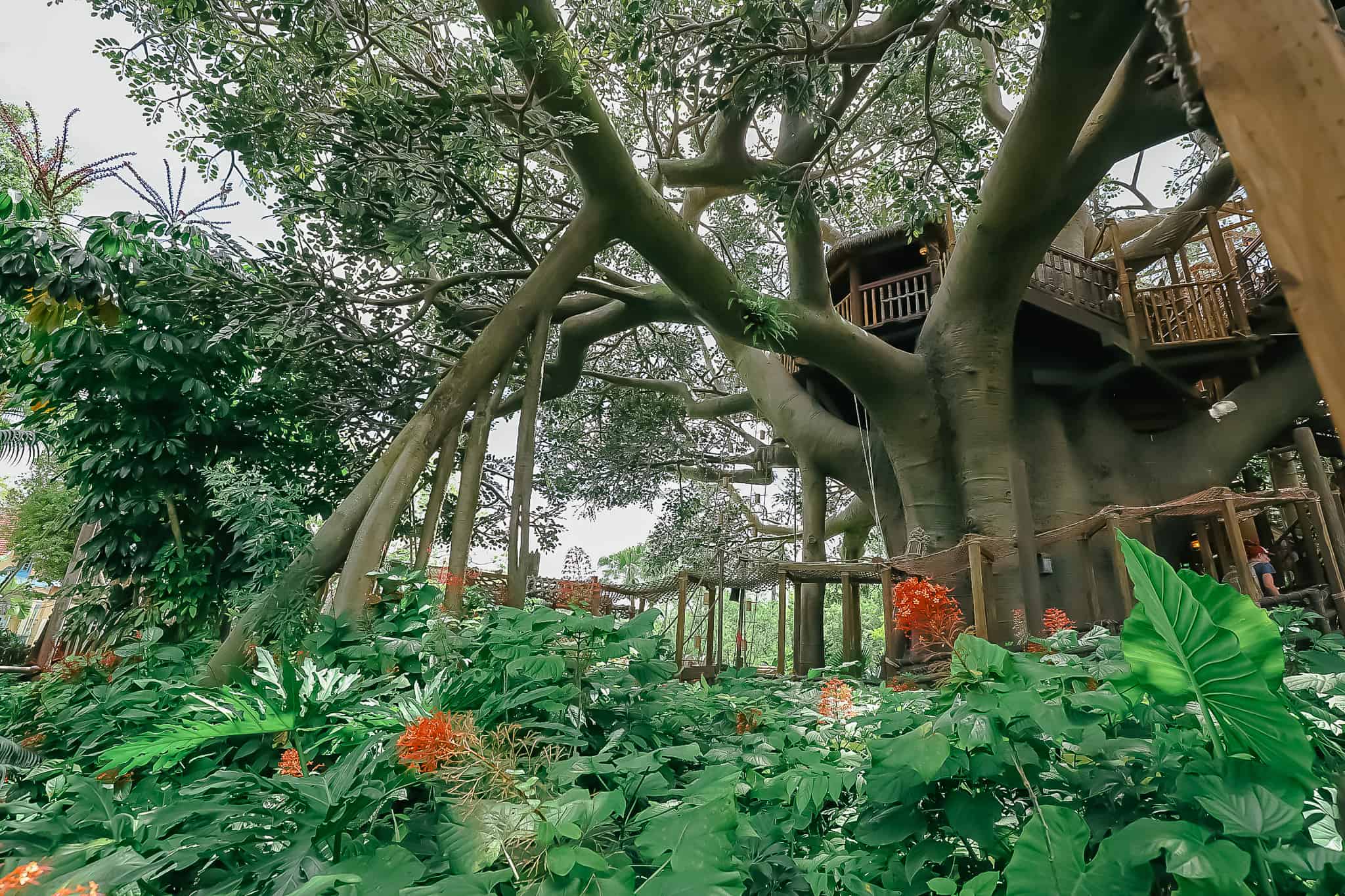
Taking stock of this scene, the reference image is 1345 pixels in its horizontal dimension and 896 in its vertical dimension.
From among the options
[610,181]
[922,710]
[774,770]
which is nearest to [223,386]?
[610,181]

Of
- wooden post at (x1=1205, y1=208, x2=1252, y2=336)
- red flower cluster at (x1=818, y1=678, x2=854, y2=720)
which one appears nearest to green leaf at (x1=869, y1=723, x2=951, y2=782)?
red flower cluster at (x1=818, y1=678, x2=854, y2=720)

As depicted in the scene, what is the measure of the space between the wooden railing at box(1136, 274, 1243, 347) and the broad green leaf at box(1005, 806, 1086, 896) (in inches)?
275

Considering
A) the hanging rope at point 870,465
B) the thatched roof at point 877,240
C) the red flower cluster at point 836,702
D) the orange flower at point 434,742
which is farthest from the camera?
the thatched roof at point 877,240

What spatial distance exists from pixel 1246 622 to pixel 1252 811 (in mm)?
267

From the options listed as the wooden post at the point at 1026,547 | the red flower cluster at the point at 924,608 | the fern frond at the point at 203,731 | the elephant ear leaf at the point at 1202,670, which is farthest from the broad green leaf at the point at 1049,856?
the wooden post at the point at 1026,547

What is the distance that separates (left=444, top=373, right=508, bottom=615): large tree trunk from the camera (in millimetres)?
4668

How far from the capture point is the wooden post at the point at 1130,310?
6512 millimetres

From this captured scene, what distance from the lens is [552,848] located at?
3.75 feet

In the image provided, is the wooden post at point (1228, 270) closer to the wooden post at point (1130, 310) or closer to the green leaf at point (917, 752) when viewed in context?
the wooden post at point (1130, 310)

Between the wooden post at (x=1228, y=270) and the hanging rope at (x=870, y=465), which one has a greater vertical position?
the wooden post at (x=1228, y=270)

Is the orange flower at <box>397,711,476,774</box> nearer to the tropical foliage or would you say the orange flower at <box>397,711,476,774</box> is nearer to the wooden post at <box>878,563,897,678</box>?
the tropical foliage

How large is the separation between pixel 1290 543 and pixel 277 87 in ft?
33.4

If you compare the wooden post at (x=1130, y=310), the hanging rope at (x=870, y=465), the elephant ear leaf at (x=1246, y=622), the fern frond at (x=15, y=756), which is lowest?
the fern frond at (x=15, y=756)

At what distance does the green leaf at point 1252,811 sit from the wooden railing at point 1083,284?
689 cm
